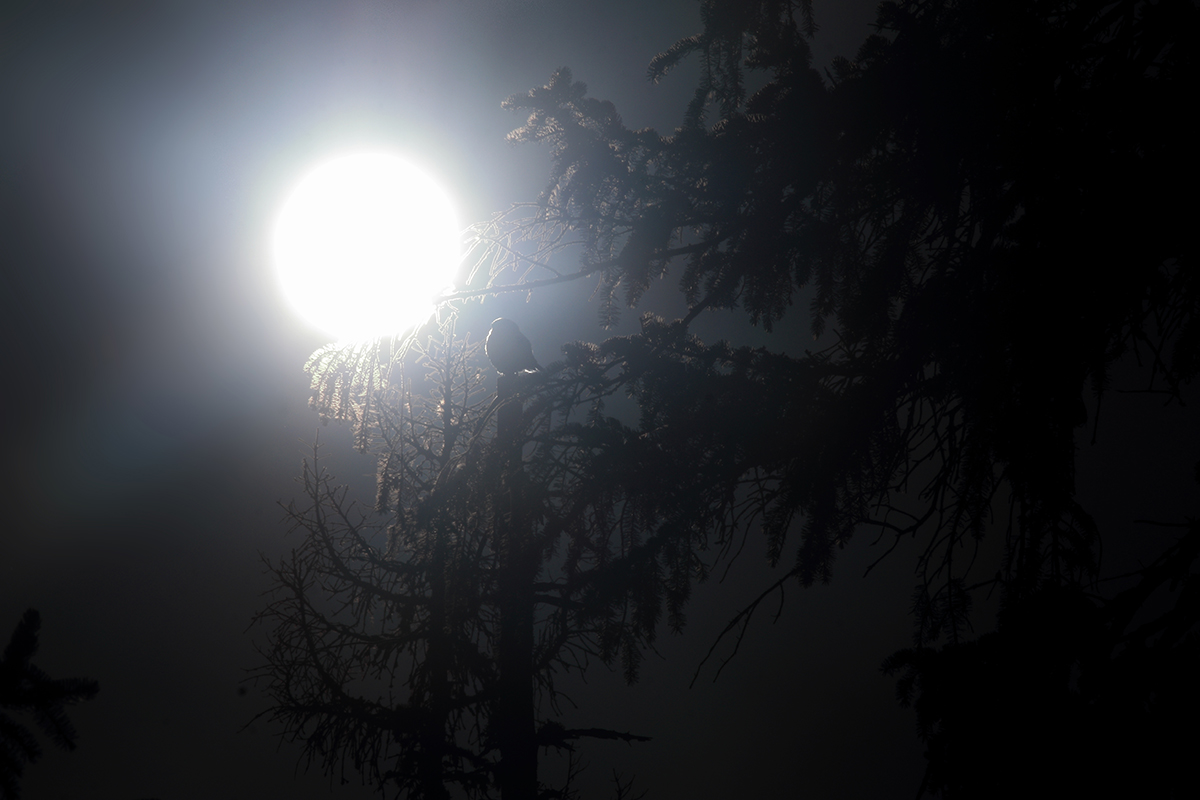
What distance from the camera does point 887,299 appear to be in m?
2.33

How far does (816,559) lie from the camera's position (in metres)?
A: 2.27

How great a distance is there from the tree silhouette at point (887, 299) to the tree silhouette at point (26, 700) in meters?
4.58

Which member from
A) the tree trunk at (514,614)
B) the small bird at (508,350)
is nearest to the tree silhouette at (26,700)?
the tree trunk at (514,614)

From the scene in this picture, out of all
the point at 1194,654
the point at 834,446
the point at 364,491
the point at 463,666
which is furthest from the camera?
the point at 364,491

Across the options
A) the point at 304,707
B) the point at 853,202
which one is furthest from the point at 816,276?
the point at 304,707

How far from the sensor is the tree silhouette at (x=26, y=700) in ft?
15.8

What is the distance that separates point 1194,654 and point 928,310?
1.27 metres

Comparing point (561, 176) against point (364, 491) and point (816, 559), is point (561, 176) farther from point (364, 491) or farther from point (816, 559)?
point (364, 491)

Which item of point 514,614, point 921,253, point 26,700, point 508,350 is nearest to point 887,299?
point 921,253

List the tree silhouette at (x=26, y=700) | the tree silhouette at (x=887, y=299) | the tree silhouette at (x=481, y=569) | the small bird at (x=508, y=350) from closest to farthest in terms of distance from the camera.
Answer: the tree silhouette at (x=887, y=299) → the tree silhouette at (x=481, y=569) → the small bird at (x=508, y=350) → the tree silhouette at (x=26, y=700)

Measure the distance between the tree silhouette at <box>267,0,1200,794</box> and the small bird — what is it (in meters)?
0.48

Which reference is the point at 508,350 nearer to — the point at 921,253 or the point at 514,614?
the point at 514,614

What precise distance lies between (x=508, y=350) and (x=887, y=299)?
6.33 feet

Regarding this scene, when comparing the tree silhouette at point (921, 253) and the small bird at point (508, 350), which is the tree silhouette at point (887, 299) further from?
the small bird at point (508, 350)
